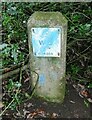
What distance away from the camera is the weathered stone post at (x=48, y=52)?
2180 mm

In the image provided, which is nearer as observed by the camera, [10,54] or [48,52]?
[48,52]

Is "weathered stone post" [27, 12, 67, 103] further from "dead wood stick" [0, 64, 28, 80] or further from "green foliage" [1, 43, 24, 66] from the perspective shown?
"dead wood stick" [0, 64, 28, 80]

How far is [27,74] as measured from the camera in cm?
276

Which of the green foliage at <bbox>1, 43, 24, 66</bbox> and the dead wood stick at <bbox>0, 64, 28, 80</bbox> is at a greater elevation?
the green foliage at <bbox>1, 43, 24, 66</bbox>

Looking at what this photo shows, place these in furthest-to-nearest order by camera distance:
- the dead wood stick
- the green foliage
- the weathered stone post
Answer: the dead wood stick → the green foliage → the weathered stone post

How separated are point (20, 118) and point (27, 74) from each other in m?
0.57

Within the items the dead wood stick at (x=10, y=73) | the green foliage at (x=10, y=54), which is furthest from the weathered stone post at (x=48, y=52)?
the dead wood stick at (x=10, y=73)

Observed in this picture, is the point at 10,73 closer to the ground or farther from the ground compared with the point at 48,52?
closer to the ground

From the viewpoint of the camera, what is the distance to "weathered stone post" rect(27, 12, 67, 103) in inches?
85.8

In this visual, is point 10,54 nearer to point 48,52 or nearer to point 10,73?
point 10,73

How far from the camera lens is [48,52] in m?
2.25

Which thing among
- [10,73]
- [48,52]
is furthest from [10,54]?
[48,52]

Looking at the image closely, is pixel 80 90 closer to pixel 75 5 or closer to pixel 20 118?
A: pixel 20 118

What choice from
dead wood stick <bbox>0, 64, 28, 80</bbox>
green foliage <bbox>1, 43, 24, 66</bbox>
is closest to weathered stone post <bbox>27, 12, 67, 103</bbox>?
green foliage <bbox>1, 43, 24, 66</bbox>
